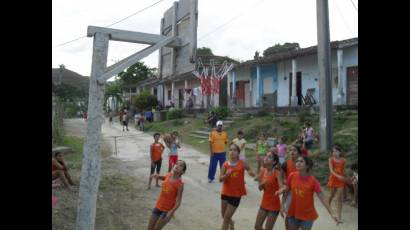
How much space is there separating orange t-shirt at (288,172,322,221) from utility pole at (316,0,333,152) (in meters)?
7.25

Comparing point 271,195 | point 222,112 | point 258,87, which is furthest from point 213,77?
point 271,195

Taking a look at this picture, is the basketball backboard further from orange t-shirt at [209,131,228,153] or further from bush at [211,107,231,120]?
bush at [211,107,231,120]

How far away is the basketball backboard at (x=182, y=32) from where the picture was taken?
17.0 ft

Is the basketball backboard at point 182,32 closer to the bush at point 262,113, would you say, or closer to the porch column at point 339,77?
Result: the porch column at point 339,77

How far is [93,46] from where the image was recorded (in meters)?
5.13

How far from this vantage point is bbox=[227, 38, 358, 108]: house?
18.4m

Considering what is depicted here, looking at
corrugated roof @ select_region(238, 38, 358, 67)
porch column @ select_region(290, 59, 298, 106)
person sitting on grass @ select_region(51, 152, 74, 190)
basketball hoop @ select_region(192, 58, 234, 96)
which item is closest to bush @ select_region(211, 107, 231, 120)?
basketball hoop @ select_region(192, 58, 234, 96)

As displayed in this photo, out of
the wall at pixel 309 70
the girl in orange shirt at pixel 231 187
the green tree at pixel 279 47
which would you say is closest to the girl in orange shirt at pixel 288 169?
the girl in orange shirt at pixel 231 187
